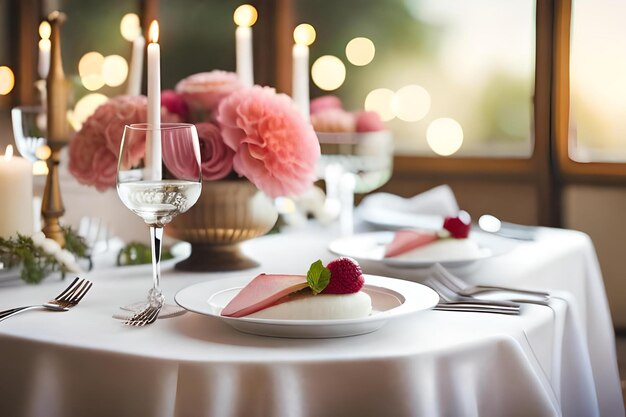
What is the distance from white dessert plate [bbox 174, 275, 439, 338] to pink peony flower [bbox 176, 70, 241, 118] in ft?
1.17

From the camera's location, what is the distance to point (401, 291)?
1167 millimetres

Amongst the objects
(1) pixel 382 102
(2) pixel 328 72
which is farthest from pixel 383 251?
(2) pixel 328 72

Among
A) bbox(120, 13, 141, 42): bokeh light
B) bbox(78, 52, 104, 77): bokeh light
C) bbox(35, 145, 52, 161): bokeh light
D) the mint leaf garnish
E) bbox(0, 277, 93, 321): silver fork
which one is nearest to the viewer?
the mint leaf garnish

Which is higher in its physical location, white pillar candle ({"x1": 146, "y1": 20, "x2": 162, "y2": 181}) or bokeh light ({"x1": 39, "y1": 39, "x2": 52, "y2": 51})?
bokeh light ({"x1": 39, "y1": 39, "x2": 52, "y2": 51})

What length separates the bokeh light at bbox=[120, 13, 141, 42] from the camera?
4062 millimetres

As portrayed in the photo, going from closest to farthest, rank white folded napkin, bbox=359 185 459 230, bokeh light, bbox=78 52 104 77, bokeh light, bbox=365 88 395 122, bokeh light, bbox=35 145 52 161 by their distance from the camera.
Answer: bokeh light, bbox=35 145 52 161, white folded napkin, bbox=359 185 459 230, bokeh light, bbox=365 88 395 122, bokeh light, bbox=78 52 104 77

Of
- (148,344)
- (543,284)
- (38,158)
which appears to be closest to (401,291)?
(148,344)

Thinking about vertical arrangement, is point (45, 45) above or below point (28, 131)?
above

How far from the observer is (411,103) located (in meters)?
3.33

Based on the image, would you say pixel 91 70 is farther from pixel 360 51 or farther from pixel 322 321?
pixel 322 321

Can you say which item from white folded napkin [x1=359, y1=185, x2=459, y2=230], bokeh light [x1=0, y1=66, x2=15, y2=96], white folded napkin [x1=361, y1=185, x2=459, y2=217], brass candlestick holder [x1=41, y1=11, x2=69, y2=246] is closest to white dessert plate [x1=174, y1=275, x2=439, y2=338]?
brass candlestick holder [x1=41, y1=11, x2=69, y2=246]

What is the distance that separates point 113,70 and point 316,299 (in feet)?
11.7

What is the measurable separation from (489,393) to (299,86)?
1091 millimetres

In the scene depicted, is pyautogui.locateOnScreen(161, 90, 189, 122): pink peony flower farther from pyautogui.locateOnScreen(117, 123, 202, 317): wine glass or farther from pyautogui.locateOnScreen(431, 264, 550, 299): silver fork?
pyautogui.locateOnScreen(431, 264, 550, 299): silver fork
